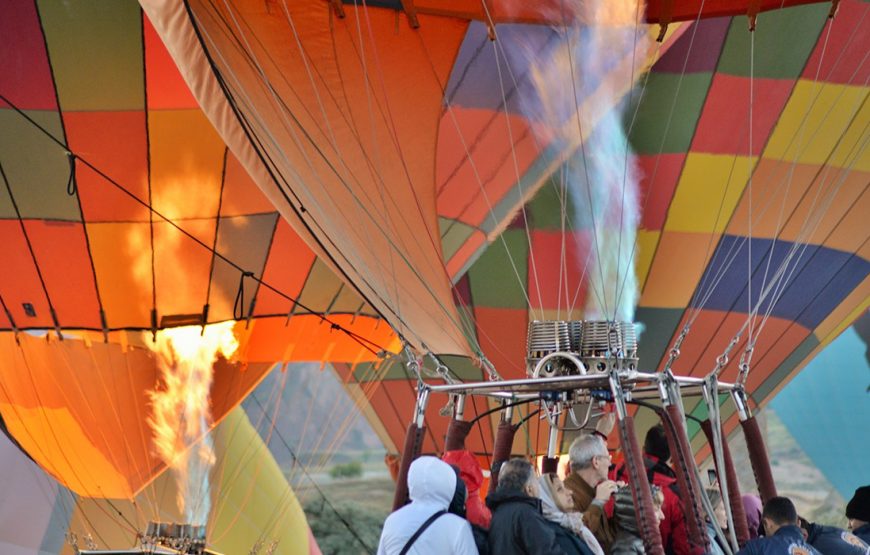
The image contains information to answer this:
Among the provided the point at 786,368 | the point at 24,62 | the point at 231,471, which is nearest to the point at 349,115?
the point at 24,62

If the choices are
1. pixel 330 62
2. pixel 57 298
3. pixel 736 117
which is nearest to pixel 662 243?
pixel 736 117

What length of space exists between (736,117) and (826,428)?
23.2 ft

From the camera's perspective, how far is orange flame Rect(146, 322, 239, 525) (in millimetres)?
7871

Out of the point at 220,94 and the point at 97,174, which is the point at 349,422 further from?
the point at 220,94

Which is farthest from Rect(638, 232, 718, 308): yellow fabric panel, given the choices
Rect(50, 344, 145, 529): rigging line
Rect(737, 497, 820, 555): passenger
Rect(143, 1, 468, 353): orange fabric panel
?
Rect(737, 497, 820, 555): passenger

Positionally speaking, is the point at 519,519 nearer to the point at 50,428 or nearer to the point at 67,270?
the point at 67,270

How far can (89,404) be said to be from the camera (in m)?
7.96

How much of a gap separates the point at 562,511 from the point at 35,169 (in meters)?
4.82

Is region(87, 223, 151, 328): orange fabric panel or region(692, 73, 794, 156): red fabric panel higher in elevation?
region(692, 73, 794, 156): red fabric panel

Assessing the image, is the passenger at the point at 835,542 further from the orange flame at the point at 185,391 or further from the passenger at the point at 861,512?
the orange flame at the point at 185,391

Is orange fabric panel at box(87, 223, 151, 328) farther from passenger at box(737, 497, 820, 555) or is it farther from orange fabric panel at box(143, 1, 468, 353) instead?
passenger at box(737, 497, 820, 555)

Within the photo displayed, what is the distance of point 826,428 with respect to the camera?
13930mm

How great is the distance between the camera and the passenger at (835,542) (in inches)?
142

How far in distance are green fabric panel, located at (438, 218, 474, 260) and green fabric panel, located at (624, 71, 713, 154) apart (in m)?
1.22
